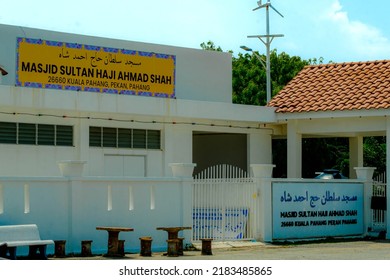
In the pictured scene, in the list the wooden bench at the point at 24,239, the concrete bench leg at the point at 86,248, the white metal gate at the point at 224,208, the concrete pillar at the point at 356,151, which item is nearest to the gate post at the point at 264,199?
the white metal gate at the point at 224,208

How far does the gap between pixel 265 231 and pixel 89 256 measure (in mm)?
5622

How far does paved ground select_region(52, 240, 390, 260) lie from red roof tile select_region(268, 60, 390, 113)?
428 centimetres

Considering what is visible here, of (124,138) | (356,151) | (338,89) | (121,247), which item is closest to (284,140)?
(356,151)

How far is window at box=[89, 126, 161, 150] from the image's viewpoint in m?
24.5

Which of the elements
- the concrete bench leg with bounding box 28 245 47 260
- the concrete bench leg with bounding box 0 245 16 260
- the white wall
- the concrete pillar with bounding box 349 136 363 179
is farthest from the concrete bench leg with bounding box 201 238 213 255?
the concrete pillar with bounding box 349 136 363 179

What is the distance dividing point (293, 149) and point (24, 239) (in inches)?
480

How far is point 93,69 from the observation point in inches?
997

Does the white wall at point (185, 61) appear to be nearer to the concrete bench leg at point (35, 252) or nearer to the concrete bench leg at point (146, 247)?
the concrete bench leg at point (146, 247)

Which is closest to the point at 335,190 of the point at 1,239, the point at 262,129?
the point at 262,129

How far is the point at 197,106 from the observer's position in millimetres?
25922

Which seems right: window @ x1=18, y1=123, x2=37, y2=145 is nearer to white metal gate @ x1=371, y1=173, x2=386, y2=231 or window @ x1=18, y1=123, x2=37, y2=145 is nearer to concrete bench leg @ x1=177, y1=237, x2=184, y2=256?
concrete bench leg @ x1=177, y1=237, x2=184, y2=256

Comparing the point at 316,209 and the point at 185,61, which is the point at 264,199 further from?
the point at 185,61

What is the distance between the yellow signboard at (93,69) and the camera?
2420 cm

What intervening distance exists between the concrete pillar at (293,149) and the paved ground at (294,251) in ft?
14.4
